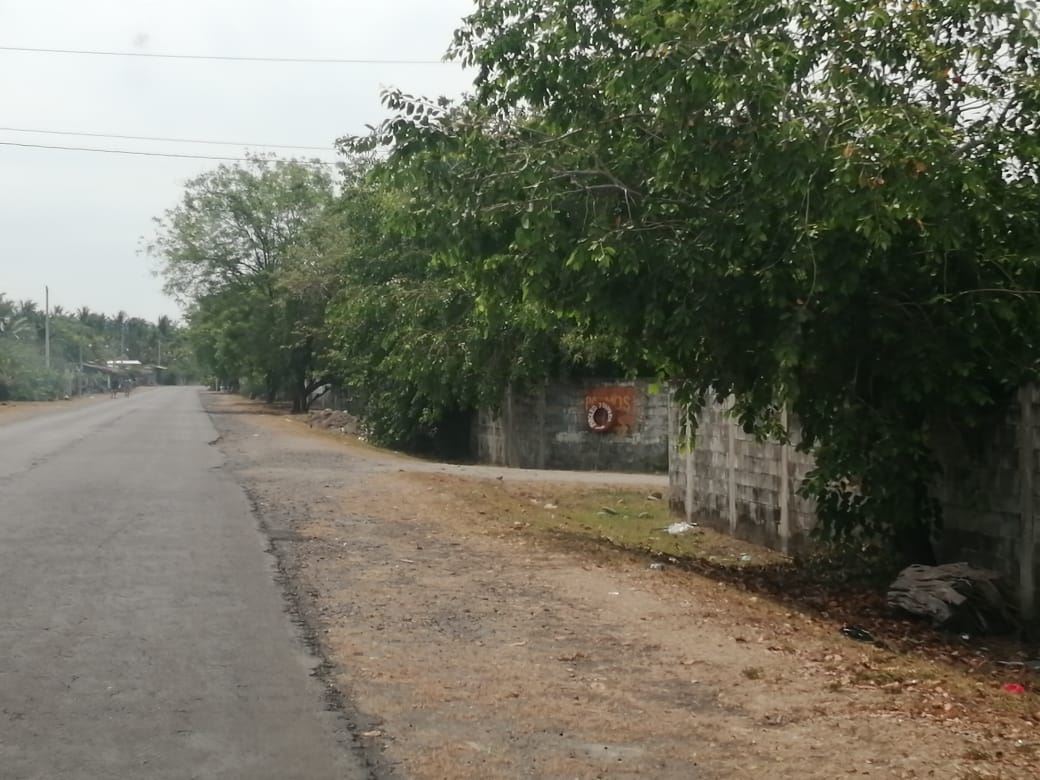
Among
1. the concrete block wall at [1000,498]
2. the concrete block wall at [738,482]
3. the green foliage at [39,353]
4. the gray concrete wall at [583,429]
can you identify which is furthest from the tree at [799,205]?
the green foliage at [39,353]

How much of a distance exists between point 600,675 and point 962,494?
4.88m

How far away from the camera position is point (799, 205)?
10.3 m

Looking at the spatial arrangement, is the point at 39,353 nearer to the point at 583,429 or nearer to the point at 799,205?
the point at 583,429

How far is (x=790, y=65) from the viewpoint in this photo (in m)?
10.1

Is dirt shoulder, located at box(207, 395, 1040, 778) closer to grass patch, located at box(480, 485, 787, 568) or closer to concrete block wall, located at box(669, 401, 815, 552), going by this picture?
grass patch, located at box(480, 485, 787, 568)

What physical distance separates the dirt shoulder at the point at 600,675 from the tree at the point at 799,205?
2.08m

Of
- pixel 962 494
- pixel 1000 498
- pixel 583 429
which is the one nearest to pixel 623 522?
pixel 962 494

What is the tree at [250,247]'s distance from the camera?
55531 millimetres

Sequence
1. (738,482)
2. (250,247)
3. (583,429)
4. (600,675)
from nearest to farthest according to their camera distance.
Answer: (600,675) < (738,482) < (583,429) < (250,247)

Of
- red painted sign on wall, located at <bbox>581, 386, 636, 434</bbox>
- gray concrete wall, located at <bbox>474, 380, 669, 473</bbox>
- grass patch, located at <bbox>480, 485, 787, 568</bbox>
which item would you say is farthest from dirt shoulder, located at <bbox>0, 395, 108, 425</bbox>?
grass patch, located at <bbox>480, 485, 787, 568</bbox>

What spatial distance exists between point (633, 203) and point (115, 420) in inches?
1426

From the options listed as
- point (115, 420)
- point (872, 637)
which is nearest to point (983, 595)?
point (872, 637)

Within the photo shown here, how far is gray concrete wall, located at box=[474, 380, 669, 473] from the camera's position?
26.4 m

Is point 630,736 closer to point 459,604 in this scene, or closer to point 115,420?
point 459,604
